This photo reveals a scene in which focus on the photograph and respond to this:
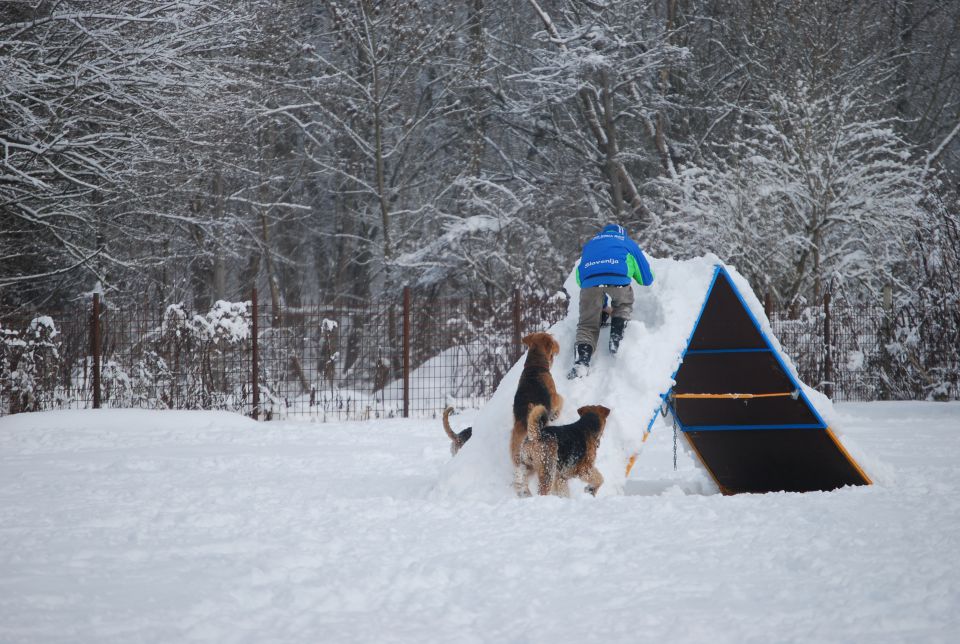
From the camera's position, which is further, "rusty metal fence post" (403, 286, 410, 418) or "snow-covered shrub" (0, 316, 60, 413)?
"rusty metal fence post" (403, 286, 410, 418)

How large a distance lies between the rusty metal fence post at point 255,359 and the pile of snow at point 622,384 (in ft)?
22.6

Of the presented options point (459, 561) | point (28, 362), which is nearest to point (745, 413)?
point (459, 561)

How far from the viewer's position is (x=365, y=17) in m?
19.9

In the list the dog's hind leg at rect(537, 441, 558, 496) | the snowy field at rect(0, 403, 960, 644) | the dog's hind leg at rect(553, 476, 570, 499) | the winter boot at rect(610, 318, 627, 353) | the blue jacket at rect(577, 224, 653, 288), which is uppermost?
the blue jacket at rect(577, 224, 653, 288)

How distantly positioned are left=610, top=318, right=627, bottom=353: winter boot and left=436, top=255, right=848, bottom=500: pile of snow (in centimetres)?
5

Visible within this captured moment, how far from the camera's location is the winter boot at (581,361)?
7141mm

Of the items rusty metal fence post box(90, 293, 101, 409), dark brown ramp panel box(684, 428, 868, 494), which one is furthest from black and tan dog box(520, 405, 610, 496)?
rusty metal fence post box(90, 293, 101, 409)

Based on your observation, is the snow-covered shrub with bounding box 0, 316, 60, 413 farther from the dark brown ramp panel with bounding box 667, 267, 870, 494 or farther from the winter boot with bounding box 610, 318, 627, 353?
the dark brown ramp panel with bounding box 667, 267, 870, 494

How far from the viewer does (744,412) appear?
298 inches

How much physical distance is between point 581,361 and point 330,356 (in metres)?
8.23

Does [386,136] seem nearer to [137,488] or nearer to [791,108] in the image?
[791,108]

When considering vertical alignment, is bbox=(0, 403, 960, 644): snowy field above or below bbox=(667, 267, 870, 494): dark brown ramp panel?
below

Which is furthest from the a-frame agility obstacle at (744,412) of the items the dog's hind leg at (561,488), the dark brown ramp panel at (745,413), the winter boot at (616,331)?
the dog's hind leg at (561,488)

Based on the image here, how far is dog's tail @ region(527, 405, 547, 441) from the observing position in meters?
6.30
